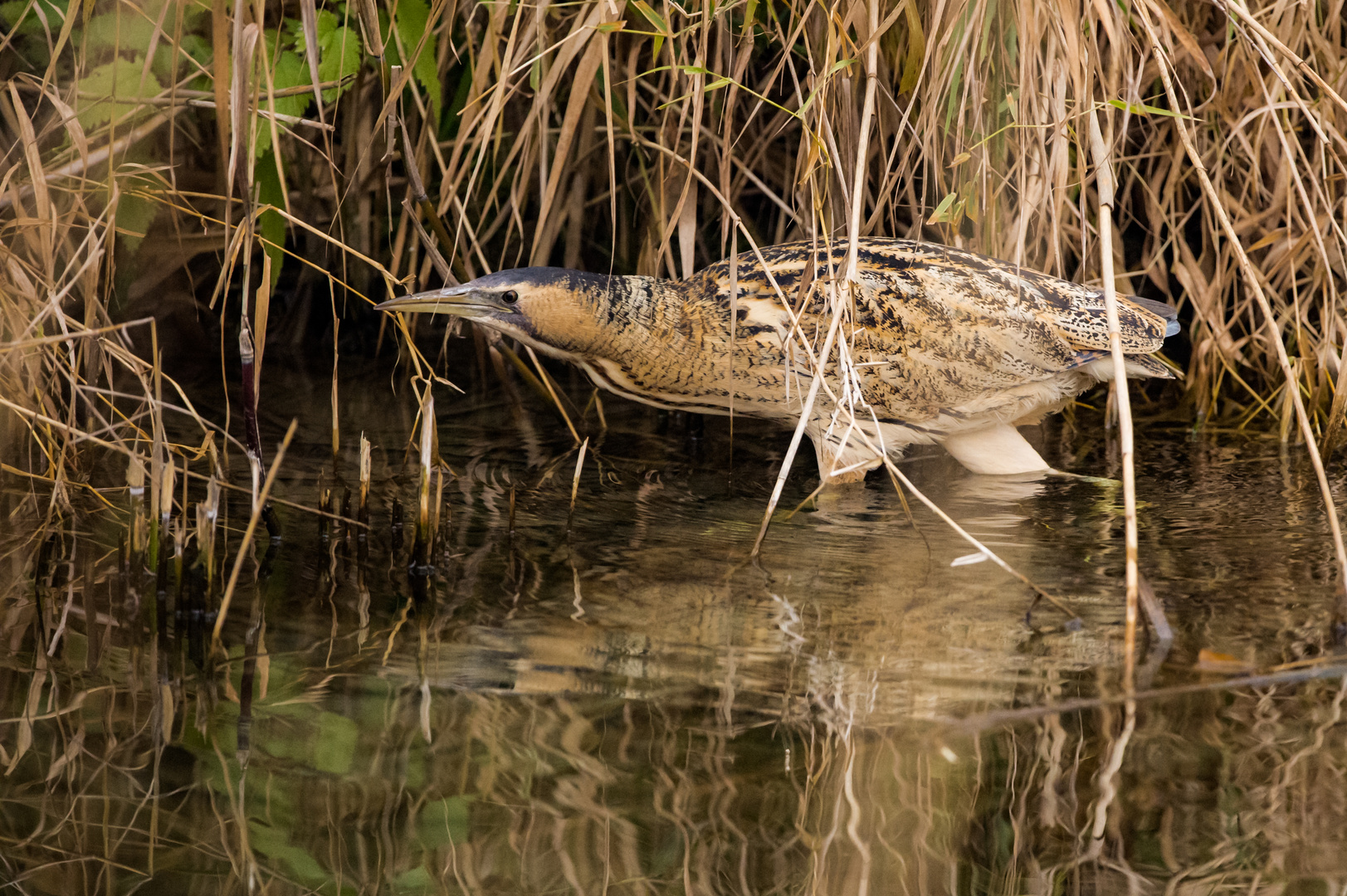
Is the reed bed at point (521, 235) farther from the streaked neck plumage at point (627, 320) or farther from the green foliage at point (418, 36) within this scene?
the streaked neck plumage at point (627, 320)

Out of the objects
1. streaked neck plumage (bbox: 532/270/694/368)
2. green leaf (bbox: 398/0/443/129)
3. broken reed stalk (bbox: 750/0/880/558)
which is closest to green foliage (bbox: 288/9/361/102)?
green leaf (bbox: 398/0/443/129)

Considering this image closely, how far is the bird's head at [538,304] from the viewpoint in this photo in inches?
117

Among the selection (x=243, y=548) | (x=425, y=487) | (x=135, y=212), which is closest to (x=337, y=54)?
(x=135, y=212)

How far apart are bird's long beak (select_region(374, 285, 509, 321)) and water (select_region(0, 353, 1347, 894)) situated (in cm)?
40

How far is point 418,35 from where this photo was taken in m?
2.87

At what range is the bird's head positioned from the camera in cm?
298

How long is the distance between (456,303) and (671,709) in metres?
1.35

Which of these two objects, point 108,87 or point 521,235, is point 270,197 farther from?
point 521,235

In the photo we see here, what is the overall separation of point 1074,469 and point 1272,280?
92 centimetres

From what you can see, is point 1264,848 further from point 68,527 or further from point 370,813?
point 68,527

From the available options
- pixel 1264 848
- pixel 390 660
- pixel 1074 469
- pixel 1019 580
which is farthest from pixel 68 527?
pixel 1074 469

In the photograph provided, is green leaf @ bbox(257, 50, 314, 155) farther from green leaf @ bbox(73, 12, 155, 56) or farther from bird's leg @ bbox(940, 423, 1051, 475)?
bird's leg @ bbox(940, 423, 1051, 475)

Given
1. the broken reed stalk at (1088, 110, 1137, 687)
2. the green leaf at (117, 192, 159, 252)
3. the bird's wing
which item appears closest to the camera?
the broken reed stalk at (1088, 110, 1137, 687)

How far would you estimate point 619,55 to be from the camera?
3.02m
